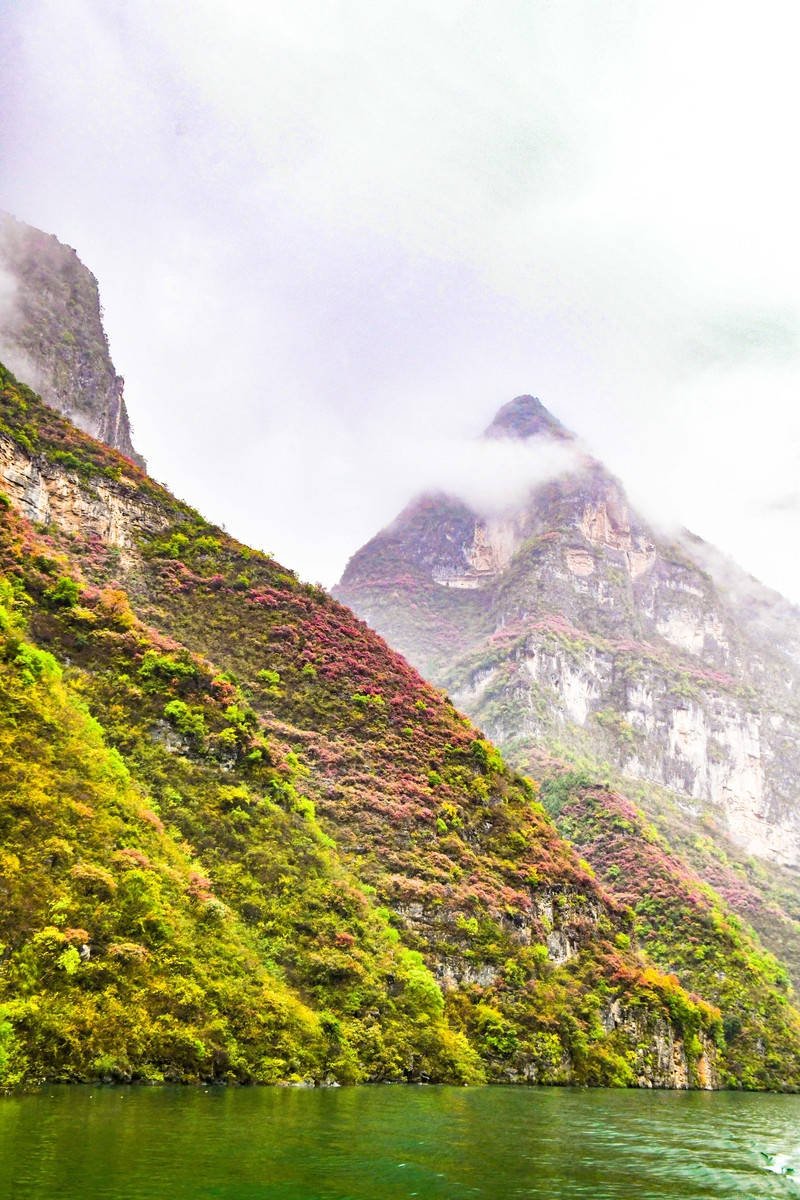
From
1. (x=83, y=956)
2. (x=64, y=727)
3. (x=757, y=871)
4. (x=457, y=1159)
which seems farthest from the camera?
(x=757, y=871)

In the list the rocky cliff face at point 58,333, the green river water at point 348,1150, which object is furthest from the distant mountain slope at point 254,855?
the rocky cliff face at point 58,333

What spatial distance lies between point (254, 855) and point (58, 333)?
95457 millimetres

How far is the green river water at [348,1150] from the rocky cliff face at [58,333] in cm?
9831

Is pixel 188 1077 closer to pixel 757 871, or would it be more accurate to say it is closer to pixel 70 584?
pixel 70 584

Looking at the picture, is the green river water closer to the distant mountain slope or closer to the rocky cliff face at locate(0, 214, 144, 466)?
the distant mountain slope

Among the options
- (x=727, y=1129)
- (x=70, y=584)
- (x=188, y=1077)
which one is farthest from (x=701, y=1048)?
(x=70, y=584)

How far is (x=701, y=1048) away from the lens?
235 ft

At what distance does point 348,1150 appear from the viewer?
2298 cm

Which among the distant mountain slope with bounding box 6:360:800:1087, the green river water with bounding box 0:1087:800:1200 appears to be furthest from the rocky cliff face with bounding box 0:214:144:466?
the green river water with bounding box 0:1087:800:1200

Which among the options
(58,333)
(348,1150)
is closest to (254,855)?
(348,1150)

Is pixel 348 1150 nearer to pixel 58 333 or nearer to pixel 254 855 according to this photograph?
pixel 254 855

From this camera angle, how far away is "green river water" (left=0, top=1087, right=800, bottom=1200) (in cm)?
1773

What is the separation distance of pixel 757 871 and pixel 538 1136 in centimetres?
16500

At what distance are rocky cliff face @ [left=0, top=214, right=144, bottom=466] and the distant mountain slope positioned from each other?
4109 centimetres
